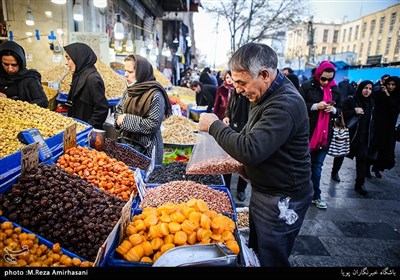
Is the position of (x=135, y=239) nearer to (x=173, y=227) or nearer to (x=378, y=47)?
(x=173, y=227)

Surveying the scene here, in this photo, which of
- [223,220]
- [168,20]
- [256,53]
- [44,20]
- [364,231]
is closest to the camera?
[256,53]

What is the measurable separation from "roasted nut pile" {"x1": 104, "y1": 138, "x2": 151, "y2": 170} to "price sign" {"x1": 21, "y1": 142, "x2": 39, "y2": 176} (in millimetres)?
1049

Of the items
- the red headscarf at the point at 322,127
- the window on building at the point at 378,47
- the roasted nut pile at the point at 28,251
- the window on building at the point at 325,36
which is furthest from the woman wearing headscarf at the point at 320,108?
the window on building at the point at 325,36

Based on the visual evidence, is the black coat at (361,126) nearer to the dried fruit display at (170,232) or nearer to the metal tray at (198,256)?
the dried fruit display at (170,232)

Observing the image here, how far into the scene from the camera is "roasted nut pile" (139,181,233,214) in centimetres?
212

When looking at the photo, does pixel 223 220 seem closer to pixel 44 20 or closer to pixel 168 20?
pixel 44 20

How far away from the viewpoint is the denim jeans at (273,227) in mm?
1896

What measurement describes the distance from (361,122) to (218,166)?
4.11 metres

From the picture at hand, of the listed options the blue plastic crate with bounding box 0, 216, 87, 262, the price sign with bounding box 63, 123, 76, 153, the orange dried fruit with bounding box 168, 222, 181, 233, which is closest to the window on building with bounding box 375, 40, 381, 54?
the price sign with bounding box 63, 123, 76, 153

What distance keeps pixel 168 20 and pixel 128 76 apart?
19.6 meters

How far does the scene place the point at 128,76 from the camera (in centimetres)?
311

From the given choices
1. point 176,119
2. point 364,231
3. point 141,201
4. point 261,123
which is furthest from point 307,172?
point 176,119

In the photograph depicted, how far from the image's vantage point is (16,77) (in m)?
3.53

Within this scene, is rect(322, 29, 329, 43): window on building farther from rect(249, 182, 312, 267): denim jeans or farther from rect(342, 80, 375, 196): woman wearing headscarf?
rect(249, 182, 312, 267): denim jeans
